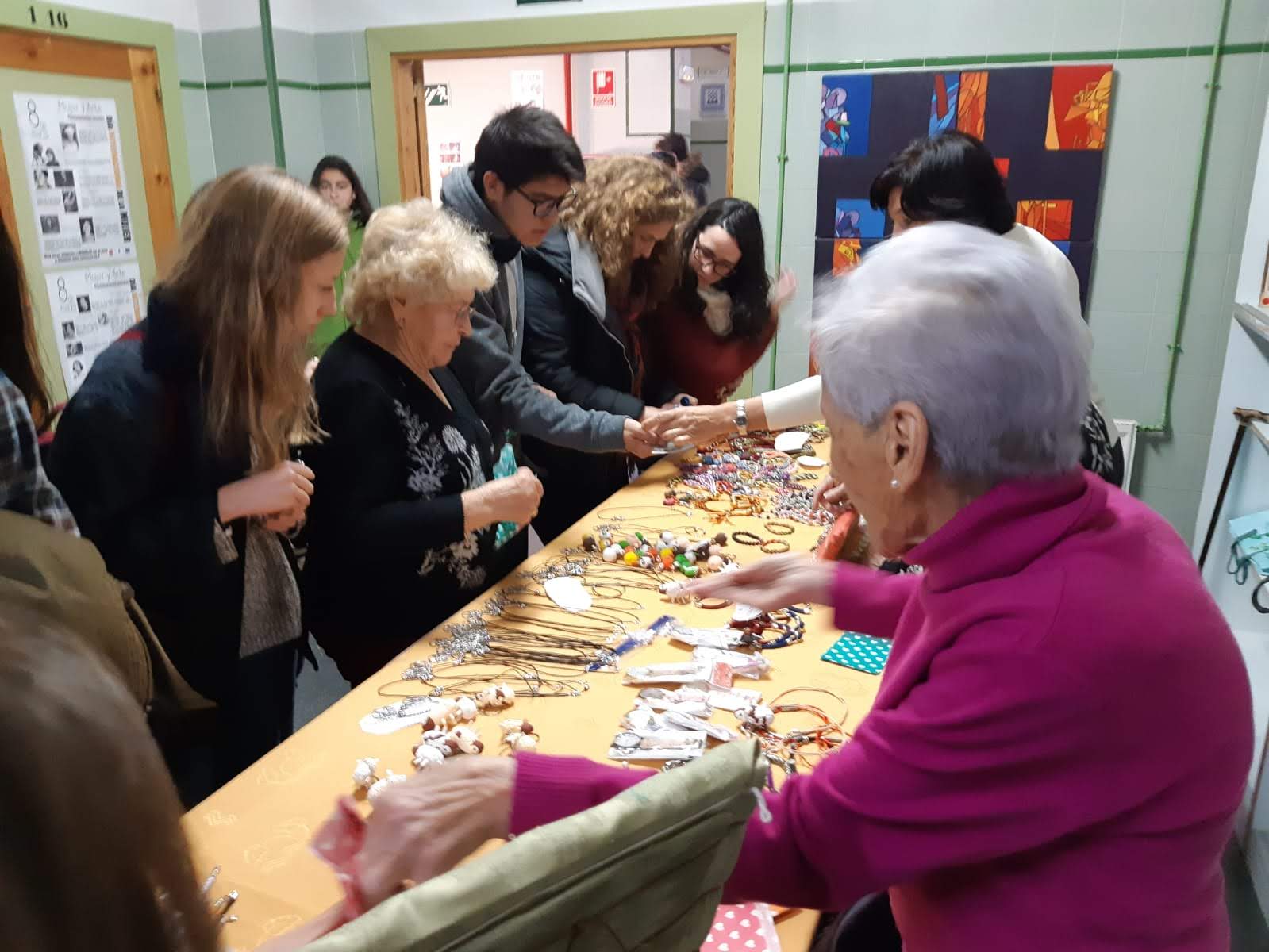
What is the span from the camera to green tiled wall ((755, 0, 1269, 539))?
3.61m

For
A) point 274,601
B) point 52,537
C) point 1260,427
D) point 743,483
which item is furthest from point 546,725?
point 1260,427

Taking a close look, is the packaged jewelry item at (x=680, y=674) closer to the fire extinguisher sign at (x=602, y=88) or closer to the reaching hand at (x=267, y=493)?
the reaching hand at (x=267, y=493)

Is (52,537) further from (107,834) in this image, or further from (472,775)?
(472,775)

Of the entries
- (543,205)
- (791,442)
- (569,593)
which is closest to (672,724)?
(569,593)

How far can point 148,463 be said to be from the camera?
161 cm

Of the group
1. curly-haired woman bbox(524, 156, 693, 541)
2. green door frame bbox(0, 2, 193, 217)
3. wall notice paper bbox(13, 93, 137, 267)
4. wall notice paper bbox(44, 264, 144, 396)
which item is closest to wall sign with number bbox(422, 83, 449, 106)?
green door frame bbox(0, 2, 193, 217)

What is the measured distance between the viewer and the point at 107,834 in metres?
0.42

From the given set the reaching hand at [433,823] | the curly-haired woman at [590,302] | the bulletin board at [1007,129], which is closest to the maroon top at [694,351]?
the curly-haired woman at [590,302]

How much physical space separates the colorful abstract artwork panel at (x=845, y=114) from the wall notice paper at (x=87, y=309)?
3031 mm

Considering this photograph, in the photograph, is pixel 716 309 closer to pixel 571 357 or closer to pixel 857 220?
pixel 571 357

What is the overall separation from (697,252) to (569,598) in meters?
1.52

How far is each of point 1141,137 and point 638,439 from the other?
8.44ft

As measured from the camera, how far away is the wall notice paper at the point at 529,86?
628 centimetres

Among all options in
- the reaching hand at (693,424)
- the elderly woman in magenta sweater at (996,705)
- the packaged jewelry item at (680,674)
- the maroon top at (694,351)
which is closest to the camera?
the elderly woman in magenta sweater at (996,705)
